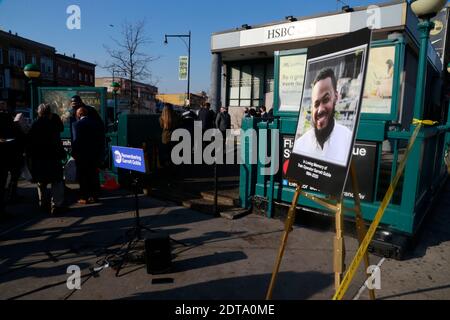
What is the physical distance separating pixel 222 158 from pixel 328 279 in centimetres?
721

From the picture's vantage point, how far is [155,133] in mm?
8617

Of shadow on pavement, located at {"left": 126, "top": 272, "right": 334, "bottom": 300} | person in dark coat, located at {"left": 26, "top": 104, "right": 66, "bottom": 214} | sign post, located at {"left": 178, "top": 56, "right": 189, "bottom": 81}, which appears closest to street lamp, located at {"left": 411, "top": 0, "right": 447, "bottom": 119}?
shadow on pavement, located at {"left": 126, "top": 272, "right": 334, "bottom": 300}

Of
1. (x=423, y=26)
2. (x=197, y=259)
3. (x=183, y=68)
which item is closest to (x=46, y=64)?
(x=183, y=68)

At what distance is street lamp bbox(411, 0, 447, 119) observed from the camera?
156 inches

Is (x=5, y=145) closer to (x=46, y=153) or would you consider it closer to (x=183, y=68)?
(x=46, y=153)

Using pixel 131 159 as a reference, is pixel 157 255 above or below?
below

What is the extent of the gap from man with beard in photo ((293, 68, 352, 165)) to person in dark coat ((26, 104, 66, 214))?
4.50 meters

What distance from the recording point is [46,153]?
5.64m

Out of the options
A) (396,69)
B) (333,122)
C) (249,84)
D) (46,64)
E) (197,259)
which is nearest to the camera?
(333,122)

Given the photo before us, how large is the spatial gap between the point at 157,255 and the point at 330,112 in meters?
2.44

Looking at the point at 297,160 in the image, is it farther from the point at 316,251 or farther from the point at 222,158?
the point at 222,158

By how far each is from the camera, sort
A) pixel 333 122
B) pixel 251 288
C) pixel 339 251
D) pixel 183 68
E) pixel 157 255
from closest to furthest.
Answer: pixel 339 251 → pixel 333 122 → pixel 251 288 → pixel 157 255 → pixel 183 68

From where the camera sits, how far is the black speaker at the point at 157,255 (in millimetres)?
3703

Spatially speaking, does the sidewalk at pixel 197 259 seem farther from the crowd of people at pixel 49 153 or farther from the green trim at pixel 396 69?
the green trim at pixel 396 69
